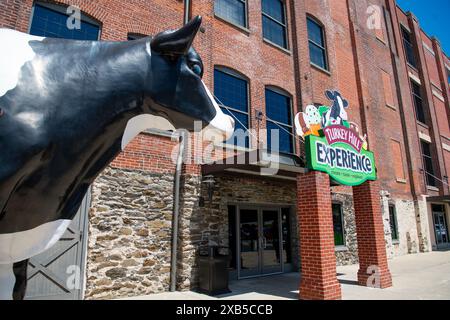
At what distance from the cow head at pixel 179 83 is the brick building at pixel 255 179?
18.2 ft

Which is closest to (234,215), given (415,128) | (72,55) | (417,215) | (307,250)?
(307,250)

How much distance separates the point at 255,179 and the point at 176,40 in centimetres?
872

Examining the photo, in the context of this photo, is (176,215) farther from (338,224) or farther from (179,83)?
(338,224)

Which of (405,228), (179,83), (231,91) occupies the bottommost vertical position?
(405,228)

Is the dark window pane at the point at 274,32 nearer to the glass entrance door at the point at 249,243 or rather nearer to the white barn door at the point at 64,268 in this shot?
the glass entrance door at the point at 249,243

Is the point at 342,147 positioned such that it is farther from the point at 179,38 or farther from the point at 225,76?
the point at 179,38

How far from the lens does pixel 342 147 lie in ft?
24.8

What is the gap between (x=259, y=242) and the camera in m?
10.2

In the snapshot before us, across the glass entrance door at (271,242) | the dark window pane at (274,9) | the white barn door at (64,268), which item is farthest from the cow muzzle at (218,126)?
the dark window pane at (274,9)

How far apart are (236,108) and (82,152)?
8964 millimetres

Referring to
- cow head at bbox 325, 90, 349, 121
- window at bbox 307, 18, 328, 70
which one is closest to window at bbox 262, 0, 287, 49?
window at bbox 307, 18, 328, 70

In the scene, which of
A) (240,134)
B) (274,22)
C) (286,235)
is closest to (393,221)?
A: (286,235)

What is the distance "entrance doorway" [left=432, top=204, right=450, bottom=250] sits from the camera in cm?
1954

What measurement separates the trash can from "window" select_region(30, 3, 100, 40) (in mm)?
6086
